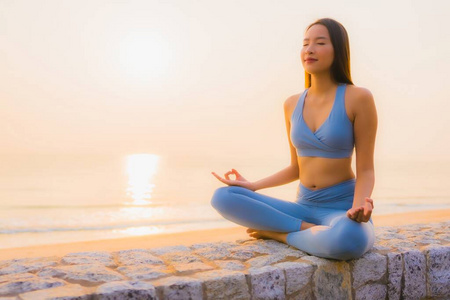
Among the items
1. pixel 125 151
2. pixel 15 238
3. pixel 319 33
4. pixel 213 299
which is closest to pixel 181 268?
pixel 213 299

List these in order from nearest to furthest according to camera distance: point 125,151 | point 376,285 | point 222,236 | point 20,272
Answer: point 20,272
point 376,285
point 222,236
point 125,151

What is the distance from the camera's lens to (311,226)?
2.91 m

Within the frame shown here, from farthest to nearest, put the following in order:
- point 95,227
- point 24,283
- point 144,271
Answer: point 95,227
point 144,271
point 24,283

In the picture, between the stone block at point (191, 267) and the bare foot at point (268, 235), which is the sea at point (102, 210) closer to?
the bare foot at point (268, 235)

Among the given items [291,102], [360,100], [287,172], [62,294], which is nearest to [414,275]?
[287,172]

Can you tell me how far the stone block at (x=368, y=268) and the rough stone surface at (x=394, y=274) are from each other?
0.05 m

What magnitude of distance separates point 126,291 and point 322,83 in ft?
6.19

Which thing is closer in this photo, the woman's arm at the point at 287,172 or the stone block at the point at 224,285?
the stone block at the point at 224,285

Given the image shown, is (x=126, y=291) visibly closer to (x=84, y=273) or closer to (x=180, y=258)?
(x=84, y=273)

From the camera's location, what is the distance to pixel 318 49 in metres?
2.88

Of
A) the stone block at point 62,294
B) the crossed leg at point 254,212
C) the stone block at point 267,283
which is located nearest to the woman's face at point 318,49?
the crossed leg at point 254,212

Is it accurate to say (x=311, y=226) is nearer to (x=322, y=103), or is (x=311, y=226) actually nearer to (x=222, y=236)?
(x=322, y=103)

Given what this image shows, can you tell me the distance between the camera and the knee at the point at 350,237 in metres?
2.51

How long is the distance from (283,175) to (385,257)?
92cm
